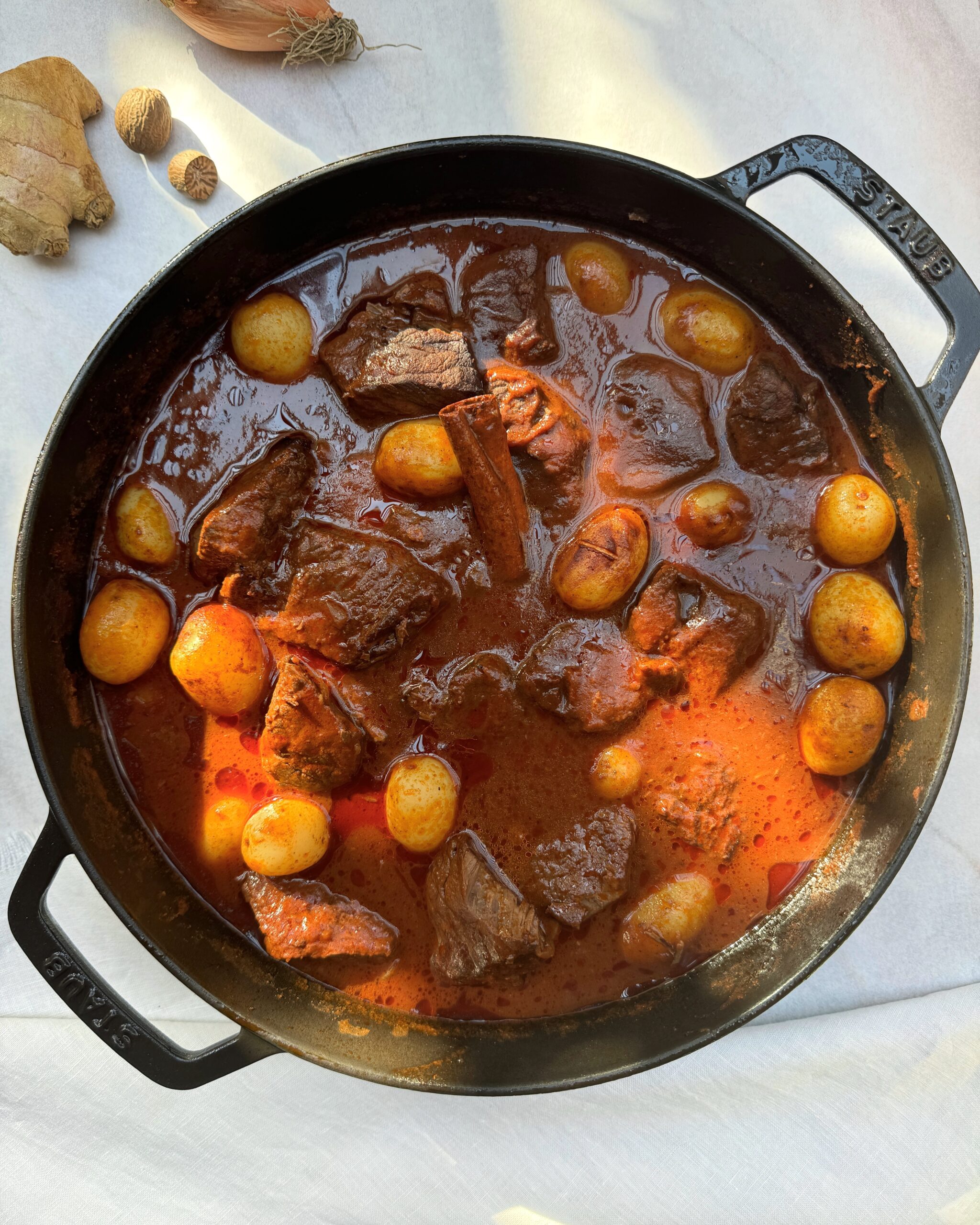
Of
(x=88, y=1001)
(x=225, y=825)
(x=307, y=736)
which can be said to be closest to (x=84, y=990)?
(x=88, y=1001)

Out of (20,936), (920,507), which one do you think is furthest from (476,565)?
(20,936)

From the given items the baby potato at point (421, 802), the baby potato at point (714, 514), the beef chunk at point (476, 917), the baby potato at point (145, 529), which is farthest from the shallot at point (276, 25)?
the beef chunk at point (476, 917)

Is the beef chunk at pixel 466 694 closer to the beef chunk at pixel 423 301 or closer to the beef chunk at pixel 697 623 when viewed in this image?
the beef chunk at pixel 697 623

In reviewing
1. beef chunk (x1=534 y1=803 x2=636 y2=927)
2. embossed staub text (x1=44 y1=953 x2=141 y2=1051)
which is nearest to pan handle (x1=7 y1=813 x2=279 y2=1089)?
embossed staub text (x1=44 y1=953 x2=141 y2=1051)

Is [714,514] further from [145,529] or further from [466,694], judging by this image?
[145,529]

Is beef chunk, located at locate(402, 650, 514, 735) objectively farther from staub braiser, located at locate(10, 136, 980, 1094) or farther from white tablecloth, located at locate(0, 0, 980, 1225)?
white tablecloth, located at locate(0, 0, 980, 1225)

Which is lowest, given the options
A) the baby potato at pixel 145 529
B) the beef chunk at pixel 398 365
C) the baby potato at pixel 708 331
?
the baby potato at pixel 145 529
